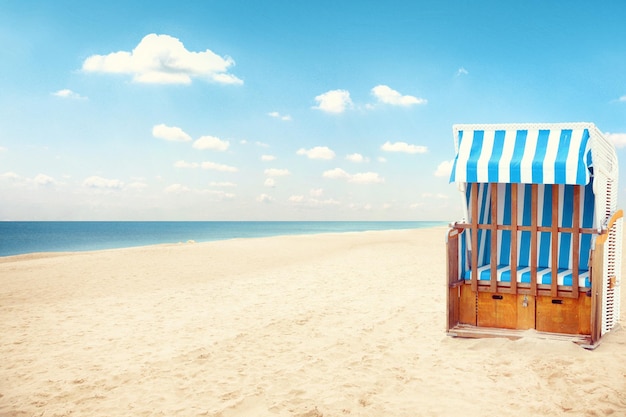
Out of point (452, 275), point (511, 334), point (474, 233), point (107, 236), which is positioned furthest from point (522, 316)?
point (107, 236)

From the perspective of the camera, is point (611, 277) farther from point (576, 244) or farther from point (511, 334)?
point (511, 334)

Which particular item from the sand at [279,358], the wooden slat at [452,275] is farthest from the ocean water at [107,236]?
the wooden slat at [452,275]

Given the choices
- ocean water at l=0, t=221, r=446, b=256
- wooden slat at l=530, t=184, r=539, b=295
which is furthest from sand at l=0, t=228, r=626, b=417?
ocean water at l=0, t=221, r=446, b=256

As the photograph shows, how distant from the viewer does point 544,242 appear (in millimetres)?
7289

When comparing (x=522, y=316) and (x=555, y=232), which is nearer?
(x=555, y=232)

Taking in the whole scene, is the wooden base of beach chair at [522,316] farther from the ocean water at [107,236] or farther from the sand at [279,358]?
the ocean water at [107,236]

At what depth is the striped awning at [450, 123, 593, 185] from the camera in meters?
5.88

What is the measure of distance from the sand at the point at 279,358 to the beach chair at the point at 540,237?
1.45ft

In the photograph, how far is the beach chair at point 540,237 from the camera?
19.7 feet

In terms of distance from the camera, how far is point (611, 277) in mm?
6676

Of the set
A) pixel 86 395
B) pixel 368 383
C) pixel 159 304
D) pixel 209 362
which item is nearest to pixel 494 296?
pixel 368 383

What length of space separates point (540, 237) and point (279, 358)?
167 inches

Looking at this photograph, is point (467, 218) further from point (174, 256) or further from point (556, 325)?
point (174, 256)

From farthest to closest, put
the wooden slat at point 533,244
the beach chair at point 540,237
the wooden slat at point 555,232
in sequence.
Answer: the wooden slat at point 533,244
the wooden slat at point 555,232
the beach chair at point 540,237
